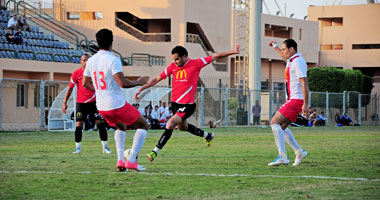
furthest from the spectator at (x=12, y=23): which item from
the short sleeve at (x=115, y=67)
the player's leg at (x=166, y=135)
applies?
the short sleeve at (x=115, y=67)

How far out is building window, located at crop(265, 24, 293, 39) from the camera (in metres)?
70.6

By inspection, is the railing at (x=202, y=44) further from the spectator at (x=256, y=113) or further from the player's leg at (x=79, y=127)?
the player's leg at (x=79, y=127)

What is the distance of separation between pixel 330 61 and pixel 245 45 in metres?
19.5

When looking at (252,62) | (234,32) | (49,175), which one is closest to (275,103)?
(252,62)

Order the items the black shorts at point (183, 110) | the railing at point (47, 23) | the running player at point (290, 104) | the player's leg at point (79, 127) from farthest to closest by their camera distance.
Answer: the railing at point (47, 23) < the player's leg at point (79, 127) < the black shorts at point (183, 110) < the running player at point (290, 104)

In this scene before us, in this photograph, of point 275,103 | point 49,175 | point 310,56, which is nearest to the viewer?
point 49,175

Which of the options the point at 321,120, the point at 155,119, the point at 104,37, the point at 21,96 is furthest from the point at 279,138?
the point at 321,120

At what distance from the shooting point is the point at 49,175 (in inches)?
386

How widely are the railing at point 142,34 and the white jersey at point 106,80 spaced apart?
4041 cm

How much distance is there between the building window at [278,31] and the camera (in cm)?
7062

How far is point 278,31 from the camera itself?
237ft

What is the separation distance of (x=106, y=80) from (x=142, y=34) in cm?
4078

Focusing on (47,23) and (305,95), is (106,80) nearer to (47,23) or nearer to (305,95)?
(305,95)

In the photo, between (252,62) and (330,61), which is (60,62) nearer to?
(252,62)
